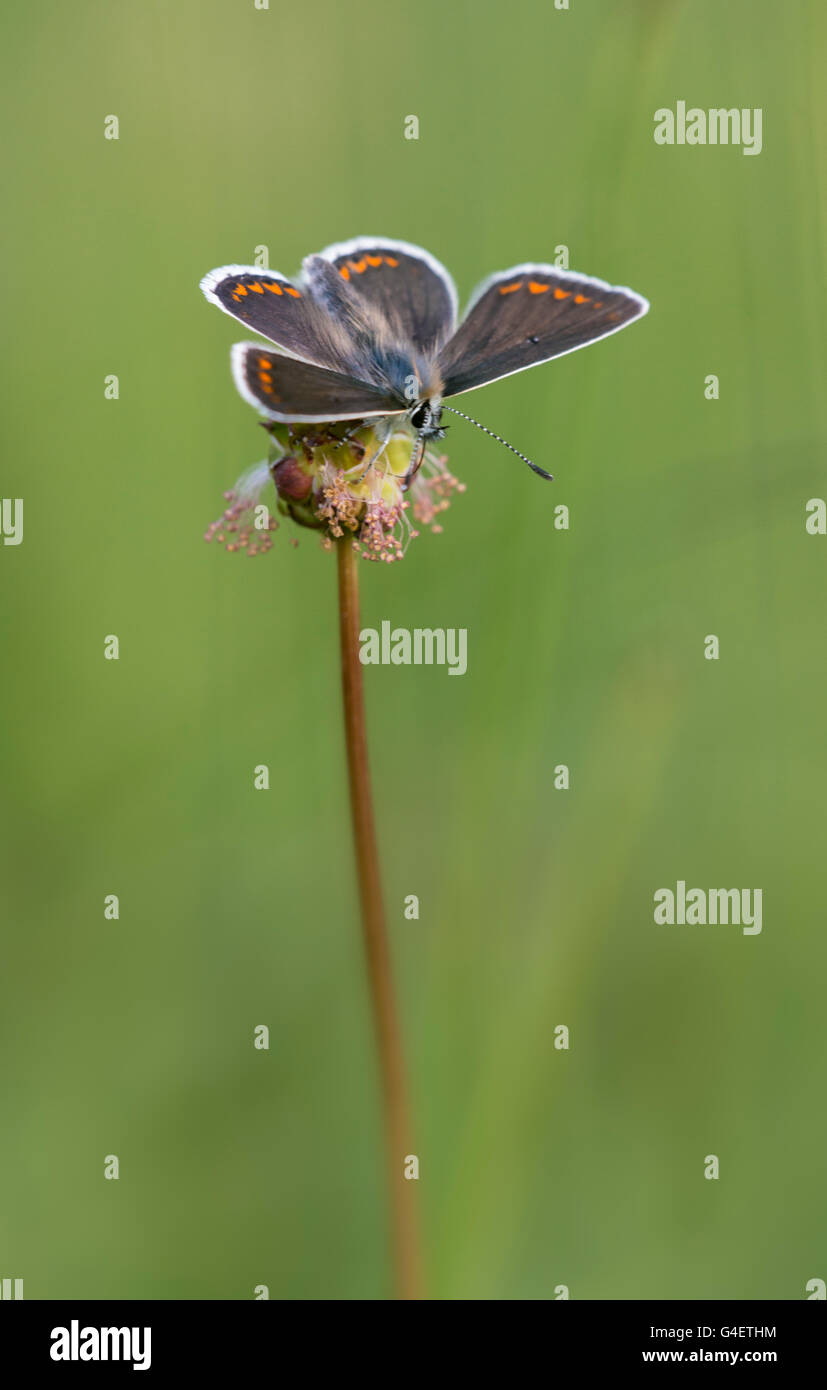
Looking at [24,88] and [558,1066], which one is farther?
[24,88]

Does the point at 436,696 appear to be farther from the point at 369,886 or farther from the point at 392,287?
the point at 369,886

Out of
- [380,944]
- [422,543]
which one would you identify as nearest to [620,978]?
[380,944]

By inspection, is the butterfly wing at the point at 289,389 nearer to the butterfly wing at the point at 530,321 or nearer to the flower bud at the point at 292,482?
the flower bud at the point at 292,482

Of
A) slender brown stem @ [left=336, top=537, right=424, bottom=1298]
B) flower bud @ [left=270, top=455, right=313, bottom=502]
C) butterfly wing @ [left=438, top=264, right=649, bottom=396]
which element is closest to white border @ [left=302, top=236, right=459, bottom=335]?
butterfly wing @ [left=438, top=264, right=649, bottom=396]

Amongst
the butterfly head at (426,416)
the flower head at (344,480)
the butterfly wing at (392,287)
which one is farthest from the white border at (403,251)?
the flower head at (344,480)

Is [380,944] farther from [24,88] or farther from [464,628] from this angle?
[24,88]

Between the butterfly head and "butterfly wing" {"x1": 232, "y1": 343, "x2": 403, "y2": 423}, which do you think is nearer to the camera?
"butterfly wing" {"x1": 232, "y1": 343, "x2": 403, "y2": 423}

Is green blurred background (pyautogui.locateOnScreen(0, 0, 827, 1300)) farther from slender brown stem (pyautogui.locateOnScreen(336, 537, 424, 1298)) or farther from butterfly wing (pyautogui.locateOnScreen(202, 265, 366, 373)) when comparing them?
butterfly wing (pyautogui.locateOnScreen(202, 265, 366, 373))
